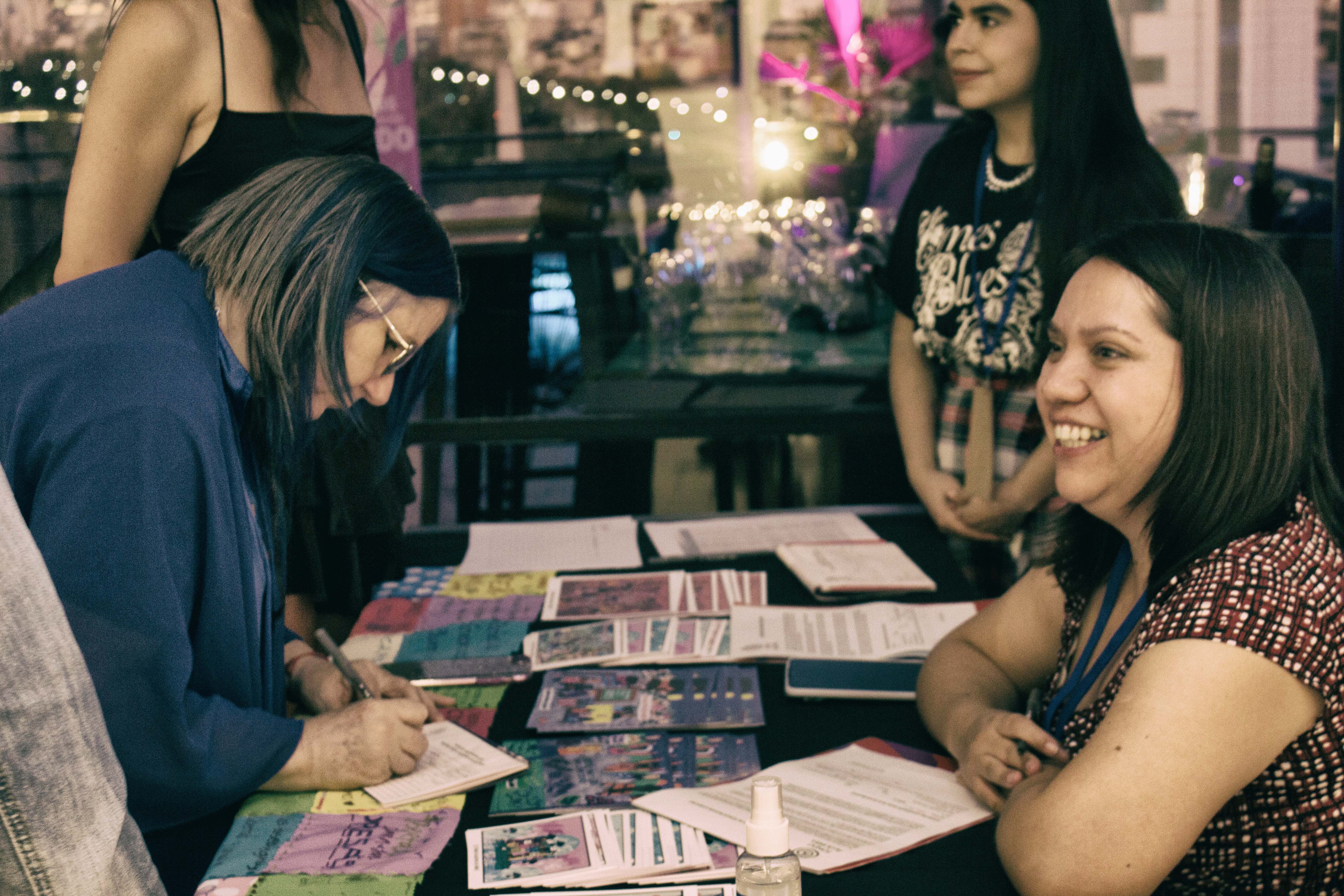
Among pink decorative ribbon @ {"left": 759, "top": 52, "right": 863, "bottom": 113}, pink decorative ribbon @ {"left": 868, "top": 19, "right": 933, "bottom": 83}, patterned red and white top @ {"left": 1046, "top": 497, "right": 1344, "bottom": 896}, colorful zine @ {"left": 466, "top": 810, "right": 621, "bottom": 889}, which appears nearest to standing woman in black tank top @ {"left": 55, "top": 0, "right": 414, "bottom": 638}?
colorful zine @ {"left": 466, "top": 810, "right": 621, "bottom": 889}

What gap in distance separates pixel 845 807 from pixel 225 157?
1.19 m

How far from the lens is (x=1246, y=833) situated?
1.13m

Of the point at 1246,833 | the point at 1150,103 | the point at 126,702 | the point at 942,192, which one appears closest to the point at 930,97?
the point at 1150,103

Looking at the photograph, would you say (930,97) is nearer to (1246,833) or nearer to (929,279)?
(929,279)

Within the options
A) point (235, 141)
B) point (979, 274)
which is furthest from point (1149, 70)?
point (235, 141)

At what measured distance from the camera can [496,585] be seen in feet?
Answer: 6.60

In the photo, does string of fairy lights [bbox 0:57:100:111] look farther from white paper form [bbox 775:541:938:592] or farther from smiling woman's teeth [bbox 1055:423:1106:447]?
smiling woman's teeth [bbox 1055:423:1106:447]

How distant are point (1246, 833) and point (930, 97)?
8.18ft

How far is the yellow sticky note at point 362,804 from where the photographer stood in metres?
1.25

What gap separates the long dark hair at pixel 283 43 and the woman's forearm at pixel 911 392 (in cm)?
130

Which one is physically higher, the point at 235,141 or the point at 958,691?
the point at 235,141

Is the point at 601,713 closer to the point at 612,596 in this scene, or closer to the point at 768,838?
the point at 612,596

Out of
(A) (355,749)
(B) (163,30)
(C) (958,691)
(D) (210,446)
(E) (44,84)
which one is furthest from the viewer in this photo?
(E) (44,84)

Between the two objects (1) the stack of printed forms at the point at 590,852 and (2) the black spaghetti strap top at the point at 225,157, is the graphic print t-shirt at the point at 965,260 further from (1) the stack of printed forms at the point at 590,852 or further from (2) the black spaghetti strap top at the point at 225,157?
(1) the stack of printed forms at the point at 590,852
